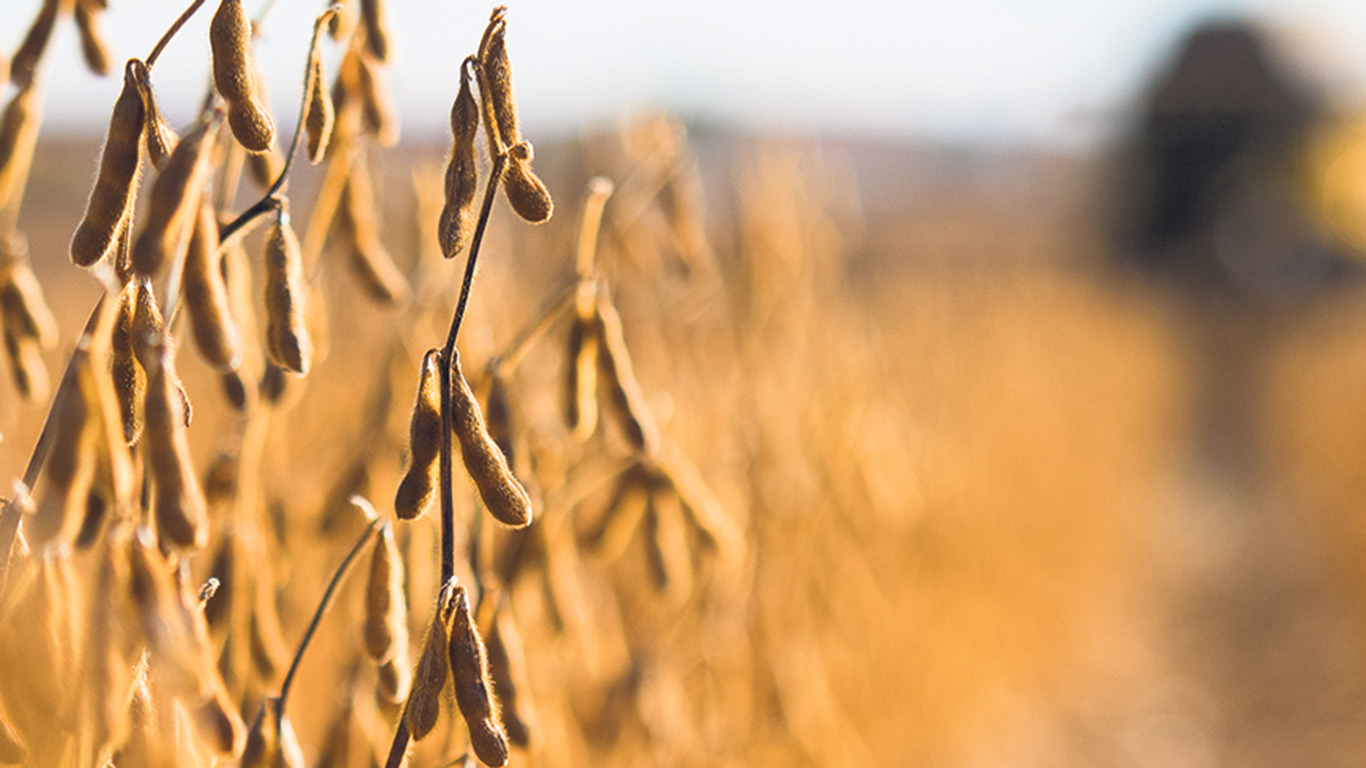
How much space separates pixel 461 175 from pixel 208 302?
0.50ft

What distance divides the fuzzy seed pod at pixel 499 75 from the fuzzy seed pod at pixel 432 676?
262mm

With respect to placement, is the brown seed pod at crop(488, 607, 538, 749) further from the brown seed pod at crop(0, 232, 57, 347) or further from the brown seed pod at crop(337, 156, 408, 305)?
the brown seed pod at crop(0, 232, 57, 347)

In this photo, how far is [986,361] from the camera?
5434mm

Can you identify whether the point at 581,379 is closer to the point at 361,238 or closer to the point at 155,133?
the point at 361,238

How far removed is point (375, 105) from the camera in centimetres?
86

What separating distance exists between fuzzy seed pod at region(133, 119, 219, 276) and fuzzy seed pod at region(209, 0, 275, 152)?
7 cm

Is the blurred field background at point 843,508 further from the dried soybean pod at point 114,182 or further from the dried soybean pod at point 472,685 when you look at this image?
the dried soybean pod at point 114,182

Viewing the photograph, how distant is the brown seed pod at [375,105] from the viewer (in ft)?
2.80

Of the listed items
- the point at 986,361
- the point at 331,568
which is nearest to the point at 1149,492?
the point at 986,361

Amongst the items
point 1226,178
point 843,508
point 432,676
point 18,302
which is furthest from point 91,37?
point 1226,178

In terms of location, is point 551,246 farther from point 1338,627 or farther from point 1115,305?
point 1115,305

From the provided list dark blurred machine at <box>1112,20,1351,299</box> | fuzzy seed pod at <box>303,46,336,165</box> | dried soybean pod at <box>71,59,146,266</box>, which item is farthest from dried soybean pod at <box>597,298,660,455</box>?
dark blurred machine at <box>1112,20,1351,299</box>

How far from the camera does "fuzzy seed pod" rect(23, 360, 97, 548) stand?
0.53 metres

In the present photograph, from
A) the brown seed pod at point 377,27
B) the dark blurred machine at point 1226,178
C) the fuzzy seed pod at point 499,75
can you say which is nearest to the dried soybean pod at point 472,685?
the fuzzy seed pod at point 499,75
